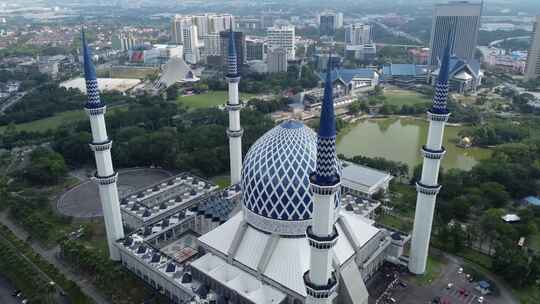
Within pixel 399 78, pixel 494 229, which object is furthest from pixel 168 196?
pixel 399 78

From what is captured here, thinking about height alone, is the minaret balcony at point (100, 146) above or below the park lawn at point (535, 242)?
above

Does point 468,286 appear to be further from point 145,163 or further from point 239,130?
point 145,163

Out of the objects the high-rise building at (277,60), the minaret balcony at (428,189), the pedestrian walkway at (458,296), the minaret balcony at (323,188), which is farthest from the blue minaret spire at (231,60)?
the high-rise building at (277,60)

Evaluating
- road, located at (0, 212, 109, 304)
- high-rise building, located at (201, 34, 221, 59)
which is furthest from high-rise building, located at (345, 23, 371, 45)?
road, located at (0, 212, 109, 304)

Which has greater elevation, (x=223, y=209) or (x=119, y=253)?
(x=223, y=209)

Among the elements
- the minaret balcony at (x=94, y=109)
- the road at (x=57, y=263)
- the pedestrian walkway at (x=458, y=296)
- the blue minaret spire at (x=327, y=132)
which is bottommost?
the road at (x=57, y=263)

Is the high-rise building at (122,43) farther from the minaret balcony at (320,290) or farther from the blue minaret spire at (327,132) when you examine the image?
the minaret balcony at (320,290)
